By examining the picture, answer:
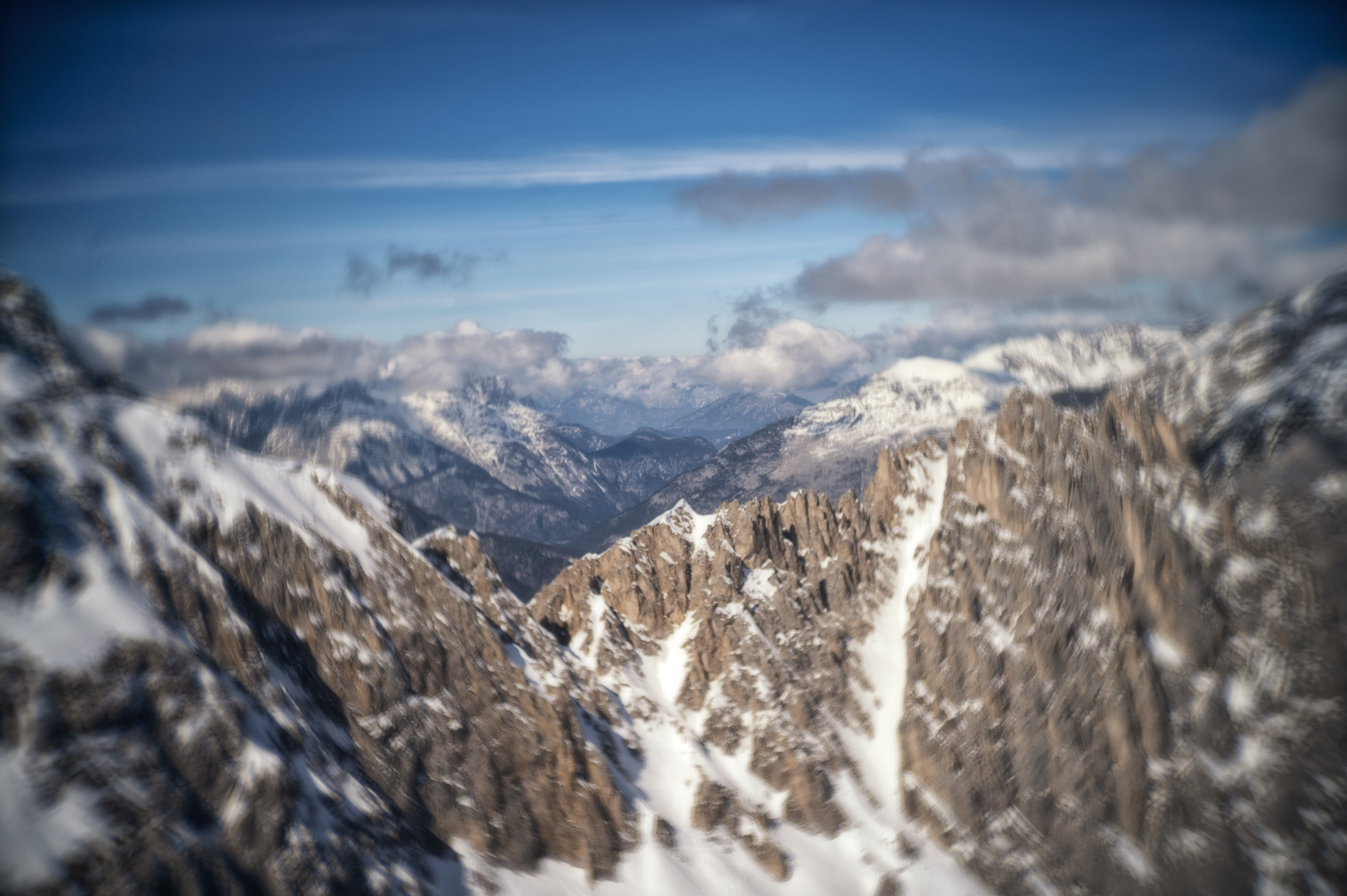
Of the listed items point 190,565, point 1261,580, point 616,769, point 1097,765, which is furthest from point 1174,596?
point 190,565

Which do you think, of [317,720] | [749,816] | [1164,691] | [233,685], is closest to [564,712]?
[749,816]

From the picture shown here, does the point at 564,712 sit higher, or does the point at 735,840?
the point at 564,712

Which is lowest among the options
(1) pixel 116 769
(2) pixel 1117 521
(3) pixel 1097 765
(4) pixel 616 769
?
(4) pixel 616 769

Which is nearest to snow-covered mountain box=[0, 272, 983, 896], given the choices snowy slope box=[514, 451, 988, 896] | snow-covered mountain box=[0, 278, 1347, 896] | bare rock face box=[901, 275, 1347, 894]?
snow-covered mountain box=[0, 278, 1347, 896]

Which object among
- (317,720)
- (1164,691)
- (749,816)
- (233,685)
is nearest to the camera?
(233,685)

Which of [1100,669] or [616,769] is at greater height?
[1100,669]

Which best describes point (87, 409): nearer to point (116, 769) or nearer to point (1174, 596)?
point (116, 769)

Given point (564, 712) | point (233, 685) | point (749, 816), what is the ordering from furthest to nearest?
1. point (749, 816)
2. point (564, 712)
3. point (233, 685)

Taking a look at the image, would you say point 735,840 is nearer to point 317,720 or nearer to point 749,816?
point 749,816

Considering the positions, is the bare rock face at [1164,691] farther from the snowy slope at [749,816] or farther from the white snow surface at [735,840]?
the snowy slope at [749,816]
